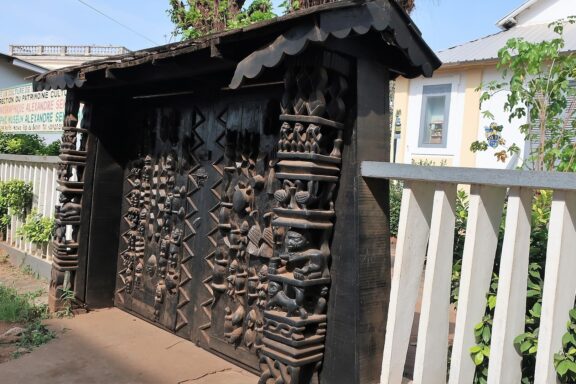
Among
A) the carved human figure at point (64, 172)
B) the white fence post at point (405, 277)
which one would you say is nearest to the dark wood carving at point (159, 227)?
the carved human figure at point (64, 172)

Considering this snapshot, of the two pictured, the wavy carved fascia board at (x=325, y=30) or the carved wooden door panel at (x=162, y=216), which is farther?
the carved wooden door panel at (x=162, y=216)

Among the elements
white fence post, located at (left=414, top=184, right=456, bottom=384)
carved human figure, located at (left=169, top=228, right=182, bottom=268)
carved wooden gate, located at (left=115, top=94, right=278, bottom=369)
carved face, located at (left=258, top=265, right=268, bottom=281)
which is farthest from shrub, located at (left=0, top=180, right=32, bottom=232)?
white fence post, located at (left=414, top=184, right=456, bottom=384)

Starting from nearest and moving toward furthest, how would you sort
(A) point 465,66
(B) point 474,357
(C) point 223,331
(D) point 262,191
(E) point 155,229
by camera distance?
1. (B) point 474,357
2. (D) point 262,191
3. (C) point 223,331
4. (E) point 155,229
5. (A) point 465,66

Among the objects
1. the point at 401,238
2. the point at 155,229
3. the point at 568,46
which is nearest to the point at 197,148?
the point at 155,229

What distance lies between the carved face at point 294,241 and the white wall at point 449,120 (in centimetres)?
945

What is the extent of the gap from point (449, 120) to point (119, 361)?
949 centimetres

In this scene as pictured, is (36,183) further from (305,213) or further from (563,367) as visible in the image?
(563,367)

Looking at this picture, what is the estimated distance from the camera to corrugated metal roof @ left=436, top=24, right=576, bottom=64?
1025cm

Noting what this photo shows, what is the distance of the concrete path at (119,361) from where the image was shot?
3773 millimetres

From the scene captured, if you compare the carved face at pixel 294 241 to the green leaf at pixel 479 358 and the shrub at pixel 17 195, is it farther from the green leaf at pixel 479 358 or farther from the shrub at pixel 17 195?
the shrub at pixel 17 195

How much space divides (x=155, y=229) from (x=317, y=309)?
8.22 ft

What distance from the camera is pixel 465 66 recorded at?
1105 centimetres

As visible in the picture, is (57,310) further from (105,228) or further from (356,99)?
(356,99)

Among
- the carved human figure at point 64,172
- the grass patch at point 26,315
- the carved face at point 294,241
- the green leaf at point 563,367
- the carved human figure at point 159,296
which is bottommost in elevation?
the grass patch at point 26,315
